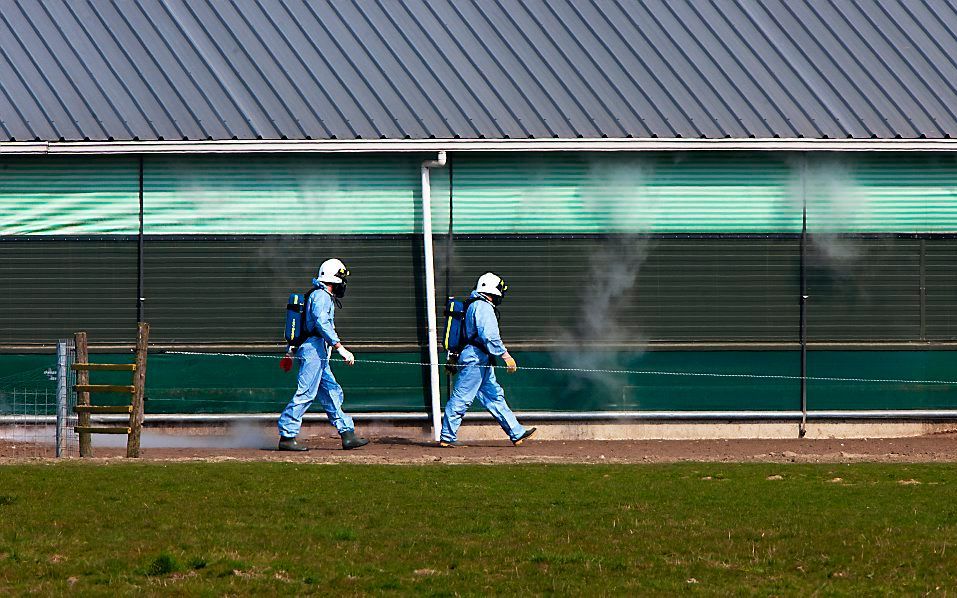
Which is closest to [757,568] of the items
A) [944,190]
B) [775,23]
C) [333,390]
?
[333,390]

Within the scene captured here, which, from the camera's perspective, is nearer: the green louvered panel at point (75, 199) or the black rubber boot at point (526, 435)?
the black rubber boot at point (526, 435)

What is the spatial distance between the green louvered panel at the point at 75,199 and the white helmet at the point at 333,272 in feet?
9.31

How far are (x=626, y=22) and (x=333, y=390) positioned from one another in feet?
22.6

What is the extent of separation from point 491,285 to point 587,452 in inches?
88.5

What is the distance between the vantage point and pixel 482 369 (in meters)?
18.7

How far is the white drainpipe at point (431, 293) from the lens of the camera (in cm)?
1978

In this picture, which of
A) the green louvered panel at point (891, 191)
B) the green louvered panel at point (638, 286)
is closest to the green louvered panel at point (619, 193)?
the green louvered panel at point (638, 286)

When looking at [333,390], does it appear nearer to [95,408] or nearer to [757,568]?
[95,408]

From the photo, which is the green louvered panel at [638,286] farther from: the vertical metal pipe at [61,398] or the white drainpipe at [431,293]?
the vertical metal pipe at [61,398]

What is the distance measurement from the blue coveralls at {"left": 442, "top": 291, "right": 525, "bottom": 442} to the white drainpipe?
1.10 m

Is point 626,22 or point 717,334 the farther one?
point 626,22

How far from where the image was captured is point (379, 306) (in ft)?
65.9

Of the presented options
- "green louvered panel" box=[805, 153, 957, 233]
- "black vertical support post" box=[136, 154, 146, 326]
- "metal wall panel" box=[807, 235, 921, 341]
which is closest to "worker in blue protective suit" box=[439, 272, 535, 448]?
"black vertical support post" box=[136, 154, 146, 326]

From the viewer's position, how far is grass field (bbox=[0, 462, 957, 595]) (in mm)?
9773
